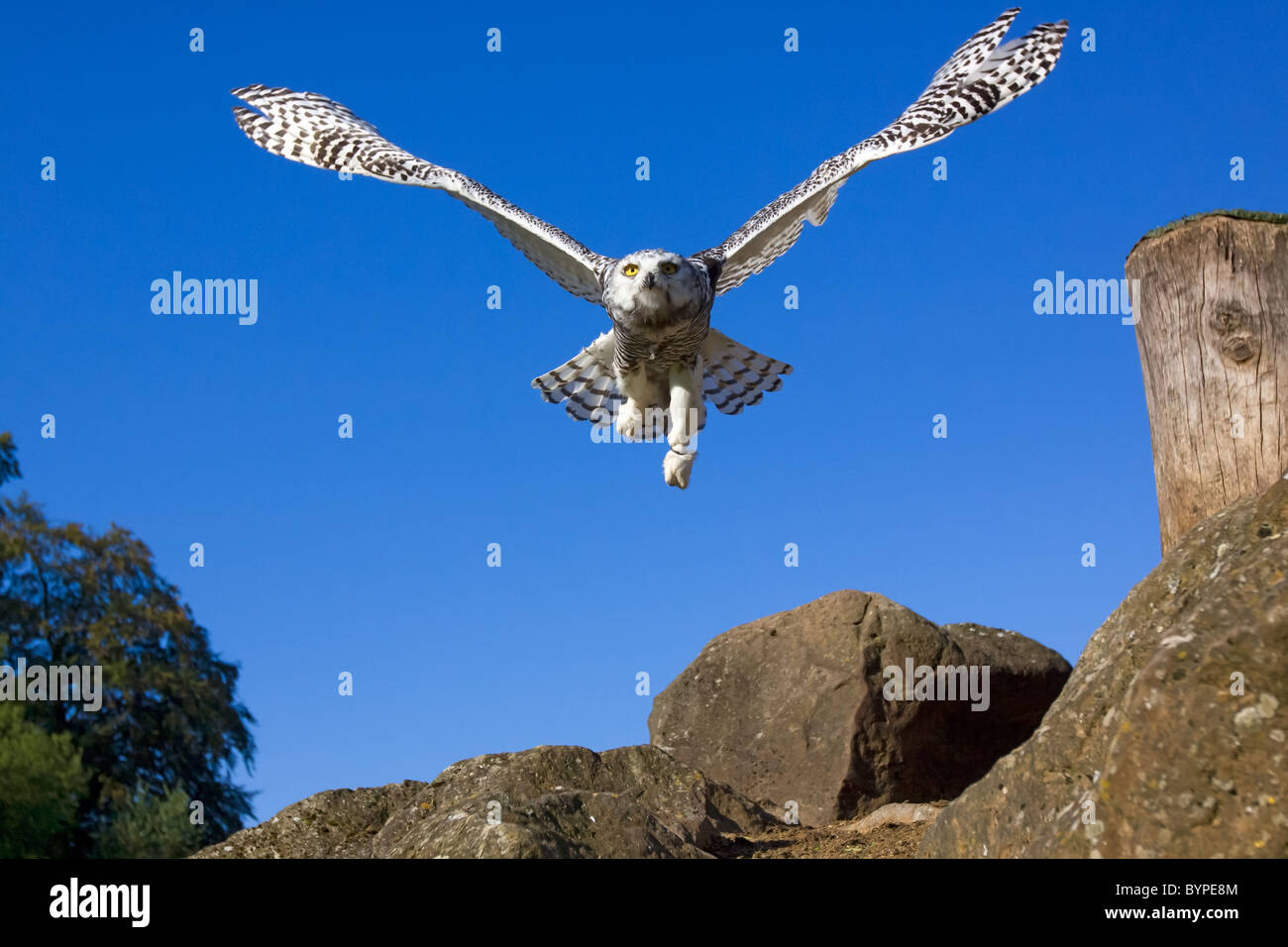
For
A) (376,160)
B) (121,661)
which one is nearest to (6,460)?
(121,661)

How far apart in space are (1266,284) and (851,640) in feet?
16.7

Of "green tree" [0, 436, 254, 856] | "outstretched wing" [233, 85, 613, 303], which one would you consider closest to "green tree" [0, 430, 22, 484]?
"green tree" [0, 436, 254, 856]

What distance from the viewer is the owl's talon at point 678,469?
951 centimetres

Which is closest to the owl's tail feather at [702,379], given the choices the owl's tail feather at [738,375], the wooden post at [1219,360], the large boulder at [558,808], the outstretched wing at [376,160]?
the owl's tail feather at [738,375]

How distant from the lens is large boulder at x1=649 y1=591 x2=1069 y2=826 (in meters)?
10.8

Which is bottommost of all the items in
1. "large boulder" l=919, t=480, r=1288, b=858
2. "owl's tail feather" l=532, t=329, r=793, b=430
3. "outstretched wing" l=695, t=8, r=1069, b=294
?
"large boulder" l=919, t=480, r=1288, b=858

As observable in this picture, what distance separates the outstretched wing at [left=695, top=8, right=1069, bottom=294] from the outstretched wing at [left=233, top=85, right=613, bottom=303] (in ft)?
4.17

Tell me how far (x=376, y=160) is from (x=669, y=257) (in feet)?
10.4

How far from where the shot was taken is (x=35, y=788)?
21.1m

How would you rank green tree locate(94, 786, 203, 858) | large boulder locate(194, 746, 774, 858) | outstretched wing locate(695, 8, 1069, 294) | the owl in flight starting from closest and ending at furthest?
large boulder locate(194, 746, 774, 858) < the owl in flight < outstretched wing locate(695, 8, 1069, 294) < green tree locate(94, 786, 203, 858)

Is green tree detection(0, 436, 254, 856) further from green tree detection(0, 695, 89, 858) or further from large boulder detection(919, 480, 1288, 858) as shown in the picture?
large boulder detection(919, 480, 1288, 858)

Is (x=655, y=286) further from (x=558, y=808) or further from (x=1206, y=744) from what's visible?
(x=1206, y=744)

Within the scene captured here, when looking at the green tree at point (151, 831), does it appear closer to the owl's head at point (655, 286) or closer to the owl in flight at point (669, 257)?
the owl in flight at point (669, 257)
